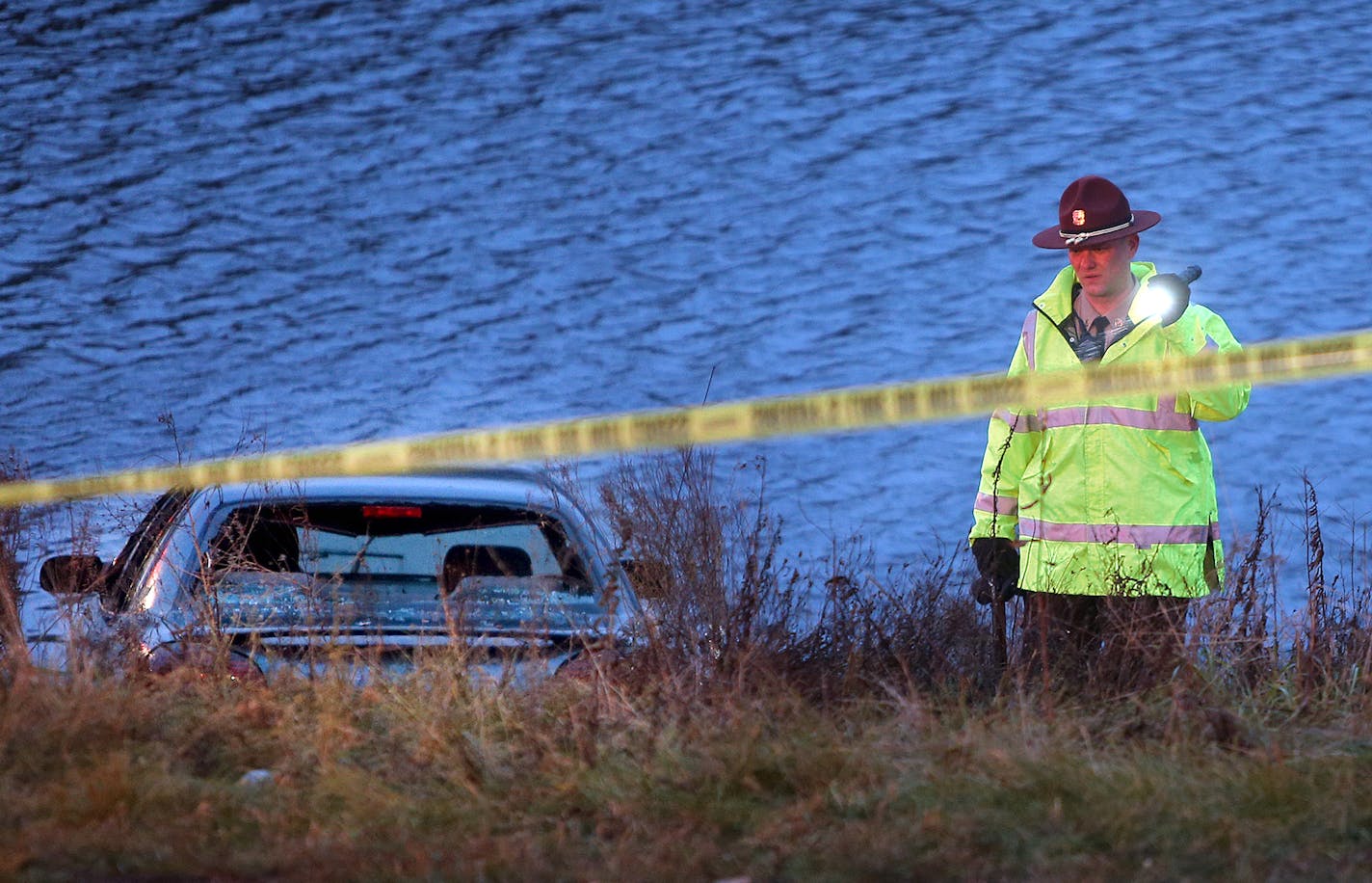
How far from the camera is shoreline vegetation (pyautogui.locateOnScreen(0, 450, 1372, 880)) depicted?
3578 millimetres

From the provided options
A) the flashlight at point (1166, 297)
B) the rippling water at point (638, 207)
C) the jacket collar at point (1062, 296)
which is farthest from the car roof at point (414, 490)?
the rippling water at point (638, 207)

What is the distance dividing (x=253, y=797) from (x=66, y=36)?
25.2 metres

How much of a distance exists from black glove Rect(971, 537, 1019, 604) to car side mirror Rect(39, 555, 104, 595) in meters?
2.54

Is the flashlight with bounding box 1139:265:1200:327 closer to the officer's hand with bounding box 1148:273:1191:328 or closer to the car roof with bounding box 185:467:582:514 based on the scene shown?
the officer's hand with bounding box 1148:273:1191:328

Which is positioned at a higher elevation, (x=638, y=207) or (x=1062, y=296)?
(x=638, y=207)

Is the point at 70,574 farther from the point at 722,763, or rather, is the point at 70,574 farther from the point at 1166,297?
the point at 1166,297

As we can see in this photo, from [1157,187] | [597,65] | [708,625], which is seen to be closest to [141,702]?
[708,625]

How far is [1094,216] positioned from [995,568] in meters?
1.08

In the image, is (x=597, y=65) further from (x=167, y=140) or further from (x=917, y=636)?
(x=917, y=636)

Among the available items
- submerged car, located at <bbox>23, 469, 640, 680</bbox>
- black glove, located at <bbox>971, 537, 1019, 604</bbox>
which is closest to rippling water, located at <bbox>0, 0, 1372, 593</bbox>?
black glove, located at <bbox>971, 537, 1019, 604</bbox>

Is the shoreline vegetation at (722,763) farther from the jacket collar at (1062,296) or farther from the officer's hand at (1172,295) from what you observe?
the jacket collar at (1062,296)

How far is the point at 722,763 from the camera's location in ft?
13.0

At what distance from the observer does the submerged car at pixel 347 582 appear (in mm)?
4828

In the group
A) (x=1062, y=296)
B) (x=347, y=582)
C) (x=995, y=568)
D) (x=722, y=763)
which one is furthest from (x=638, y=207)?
(x=722, y=763)
